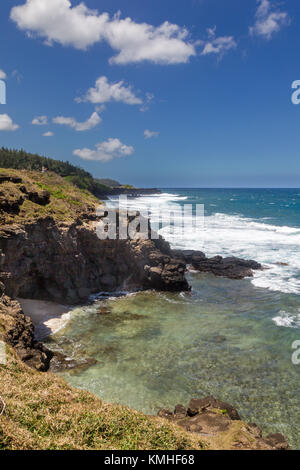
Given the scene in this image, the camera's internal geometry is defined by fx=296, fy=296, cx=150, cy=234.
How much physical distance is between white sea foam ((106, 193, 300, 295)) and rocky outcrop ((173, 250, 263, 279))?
3.69 ft

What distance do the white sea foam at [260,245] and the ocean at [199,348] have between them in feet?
1.80

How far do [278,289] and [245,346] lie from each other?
9.71 m

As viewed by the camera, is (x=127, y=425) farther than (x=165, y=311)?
No

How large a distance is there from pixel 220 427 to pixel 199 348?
21.6 ft

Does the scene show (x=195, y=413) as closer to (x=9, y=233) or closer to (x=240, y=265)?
(x=9, y=233)

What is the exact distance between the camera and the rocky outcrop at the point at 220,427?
6.59m

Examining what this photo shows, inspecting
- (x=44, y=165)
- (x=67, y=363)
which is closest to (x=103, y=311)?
(x=67, y=363)

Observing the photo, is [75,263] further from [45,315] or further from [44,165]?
[44,165]

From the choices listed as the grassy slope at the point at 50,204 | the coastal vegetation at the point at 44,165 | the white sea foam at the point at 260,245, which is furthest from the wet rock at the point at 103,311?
the coastal vegetation at the point at 44,165

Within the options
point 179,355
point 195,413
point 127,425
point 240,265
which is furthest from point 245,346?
point 240,265

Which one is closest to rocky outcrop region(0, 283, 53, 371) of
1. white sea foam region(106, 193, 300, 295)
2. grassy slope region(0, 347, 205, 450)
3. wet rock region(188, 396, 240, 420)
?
grassy slope region(0, 347, 205, 450)

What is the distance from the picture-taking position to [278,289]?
22516 millimetres

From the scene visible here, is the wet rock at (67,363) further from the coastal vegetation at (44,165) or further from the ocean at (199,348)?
the coastal vegetation at (44,165)

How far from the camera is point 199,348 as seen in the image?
46.3ft
